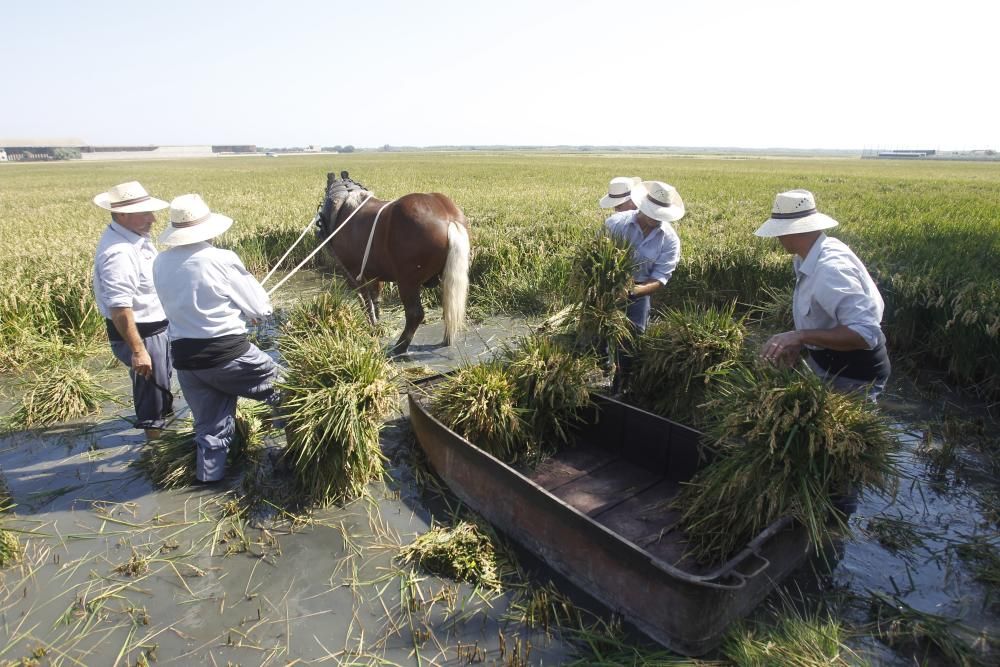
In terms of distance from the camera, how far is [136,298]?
4.29 m

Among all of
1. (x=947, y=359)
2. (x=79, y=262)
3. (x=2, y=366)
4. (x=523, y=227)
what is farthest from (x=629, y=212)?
Result: (x=79, y=262)

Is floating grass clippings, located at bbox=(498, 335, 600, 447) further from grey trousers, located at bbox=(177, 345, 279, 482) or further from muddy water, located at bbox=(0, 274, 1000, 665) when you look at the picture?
grey trousers, located at bbox=(177, 345, 279, 482)

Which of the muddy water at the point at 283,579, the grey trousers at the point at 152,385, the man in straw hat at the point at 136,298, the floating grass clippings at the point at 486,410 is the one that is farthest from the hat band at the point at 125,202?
the floating grass clippings at the point at 486,410

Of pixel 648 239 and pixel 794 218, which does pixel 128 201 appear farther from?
pixel 794 218

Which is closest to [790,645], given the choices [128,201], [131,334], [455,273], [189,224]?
[189,224]

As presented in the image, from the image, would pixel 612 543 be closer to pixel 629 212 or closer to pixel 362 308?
pixel 629 212

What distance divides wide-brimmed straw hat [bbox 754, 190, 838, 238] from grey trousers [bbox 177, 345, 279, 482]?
3.55m

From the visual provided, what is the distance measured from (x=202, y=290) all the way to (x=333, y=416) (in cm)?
121

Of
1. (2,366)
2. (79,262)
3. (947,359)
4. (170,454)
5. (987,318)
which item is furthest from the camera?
(79,262)

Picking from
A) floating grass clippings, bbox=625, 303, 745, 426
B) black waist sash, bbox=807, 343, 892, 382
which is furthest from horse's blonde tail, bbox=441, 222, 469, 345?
black waist sash, bbox=807, 343, 892, 382

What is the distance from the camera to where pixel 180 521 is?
3906 millimetres

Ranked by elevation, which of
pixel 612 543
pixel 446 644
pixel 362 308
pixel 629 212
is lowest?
pixel 446 644

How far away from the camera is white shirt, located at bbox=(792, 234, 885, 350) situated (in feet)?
10.6

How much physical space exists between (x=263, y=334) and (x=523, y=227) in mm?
5729
